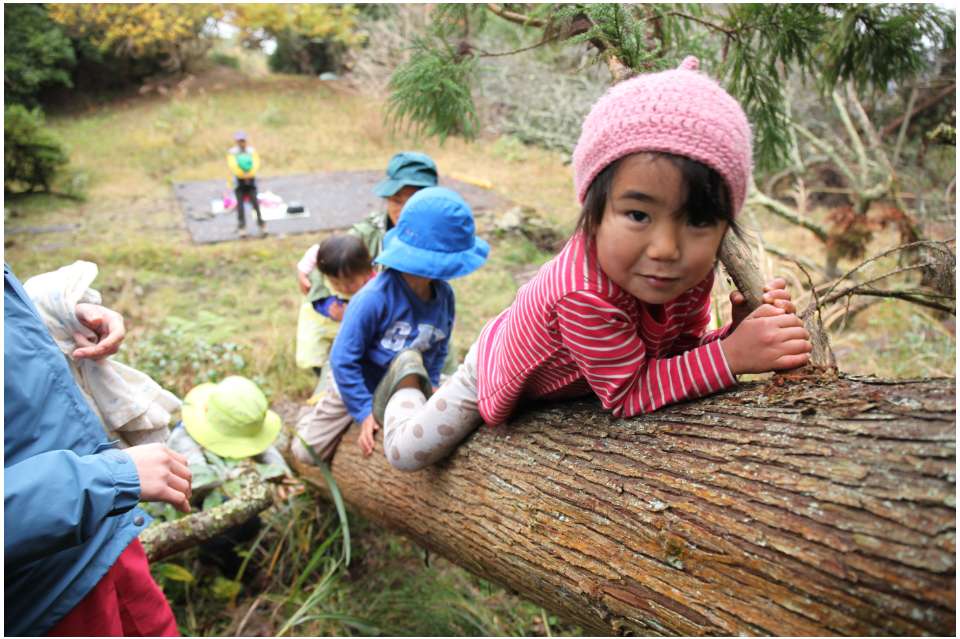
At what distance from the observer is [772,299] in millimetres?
1385

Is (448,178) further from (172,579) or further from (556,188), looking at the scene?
(172,579)

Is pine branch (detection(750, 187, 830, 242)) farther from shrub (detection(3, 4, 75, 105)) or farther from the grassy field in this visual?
shrub (detection(3, 4, 75, 105))

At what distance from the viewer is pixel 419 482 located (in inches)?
79.4

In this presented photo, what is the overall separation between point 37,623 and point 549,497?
1.18 meters

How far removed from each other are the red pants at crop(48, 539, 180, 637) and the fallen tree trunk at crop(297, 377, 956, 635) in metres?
0.93

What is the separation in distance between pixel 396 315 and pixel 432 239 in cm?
33

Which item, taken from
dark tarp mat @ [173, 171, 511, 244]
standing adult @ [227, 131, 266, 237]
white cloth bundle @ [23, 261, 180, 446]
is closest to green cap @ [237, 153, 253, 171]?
standing adult @ [227, 131, 266, 237]

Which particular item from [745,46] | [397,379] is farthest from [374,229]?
[745,46]

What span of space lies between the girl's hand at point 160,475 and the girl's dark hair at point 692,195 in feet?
3.41

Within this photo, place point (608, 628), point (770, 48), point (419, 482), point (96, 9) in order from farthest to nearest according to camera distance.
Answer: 1. point (96, 9)
2. point (770, 48)
3. point (419, 482)
4. point (608, 628)

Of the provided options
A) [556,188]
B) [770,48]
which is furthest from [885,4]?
[556,188]

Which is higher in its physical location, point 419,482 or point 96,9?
point 96,9

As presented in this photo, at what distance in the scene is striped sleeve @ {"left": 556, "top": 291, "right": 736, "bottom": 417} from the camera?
1333 millimetres

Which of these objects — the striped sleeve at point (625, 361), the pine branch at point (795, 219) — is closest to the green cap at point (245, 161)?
the pine branch at point (795, 219)
